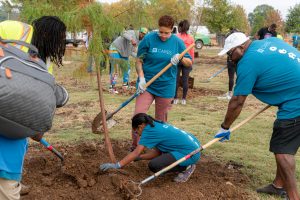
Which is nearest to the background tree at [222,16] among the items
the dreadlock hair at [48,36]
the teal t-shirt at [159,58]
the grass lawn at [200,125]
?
the grass lawn at [200,125]

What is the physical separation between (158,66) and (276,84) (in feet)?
5.99

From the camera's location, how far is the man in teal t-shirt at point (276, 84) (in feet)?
12.0

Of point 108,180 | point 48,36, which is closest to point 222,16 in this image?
point 108,180

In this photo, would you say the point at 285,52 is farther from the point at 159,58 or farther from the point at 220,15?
the point at 220,15

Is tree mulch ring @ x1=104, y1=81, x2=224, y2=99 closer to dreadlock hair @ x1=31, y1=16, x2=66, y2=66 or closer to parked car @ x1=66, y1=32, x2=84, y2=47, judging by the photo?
parked car @ x1=66, y1=32, x2=84, y2=47

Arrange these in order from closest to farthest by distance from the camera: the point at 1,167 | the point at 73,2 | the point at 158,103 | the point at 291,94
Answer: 1. the point at 1,167
2. the point at 291,94
3. the point at 73,2
4. the point at 158,103

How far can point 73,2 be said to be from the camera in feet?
13.2

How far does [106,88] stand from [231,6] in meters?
26.1

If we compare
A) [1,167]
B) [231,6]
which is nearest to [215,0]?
[231,6]

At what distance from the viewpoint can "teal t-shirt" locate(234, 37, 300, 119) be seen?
364 centimetres

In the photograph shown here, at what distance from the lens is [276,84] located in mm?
3734

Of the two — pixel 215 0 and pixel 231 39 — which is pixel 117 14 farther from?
pixel 215 0

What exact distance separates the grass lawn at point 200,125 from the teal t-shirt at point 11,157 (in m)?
1.77

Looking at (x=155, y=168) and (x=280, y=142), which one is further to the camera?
(x=155, y=168)
